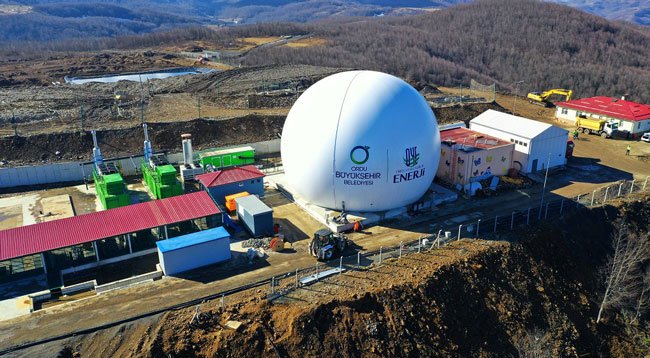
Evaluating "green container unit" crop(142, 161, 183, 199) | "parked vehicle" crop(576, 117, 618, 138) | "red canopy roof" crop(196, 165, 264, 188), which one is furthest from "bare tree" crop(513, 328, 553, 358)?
"parked vehicle" crop(576, 117, 618, 138)

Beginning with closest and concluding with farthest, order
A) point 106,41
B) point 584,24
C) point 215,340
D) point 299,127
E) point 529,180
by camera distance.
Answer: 1. point 215,340
2. point 299,127
3. point 529,180
4. point 584,24
5. point 106,41

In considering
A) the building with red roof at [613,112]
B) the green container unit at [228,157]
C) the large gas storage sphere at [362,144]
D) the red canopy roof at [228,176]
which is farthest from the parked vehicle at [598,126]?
the red canopy roof at [228,176]

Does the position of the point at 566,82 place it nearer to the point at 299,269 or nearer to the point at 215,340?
the point at 299,269

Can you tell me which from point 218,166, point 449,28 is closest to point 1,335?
point 218,166

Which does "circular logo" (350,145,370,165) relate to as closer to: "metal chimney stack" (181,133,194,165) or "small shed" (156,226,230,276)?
"small shed" (156,226,230,276)

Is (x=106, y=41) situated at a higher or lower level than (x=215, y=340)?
higher

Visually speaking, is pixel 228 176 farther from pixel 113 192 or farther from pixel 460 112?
pixel 460 112

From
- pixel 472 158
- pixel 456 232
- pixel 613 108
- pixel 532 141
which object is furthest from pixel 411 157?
pixel 613 108

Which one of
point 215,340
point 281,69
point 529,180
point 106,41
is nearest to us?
point 215,340
